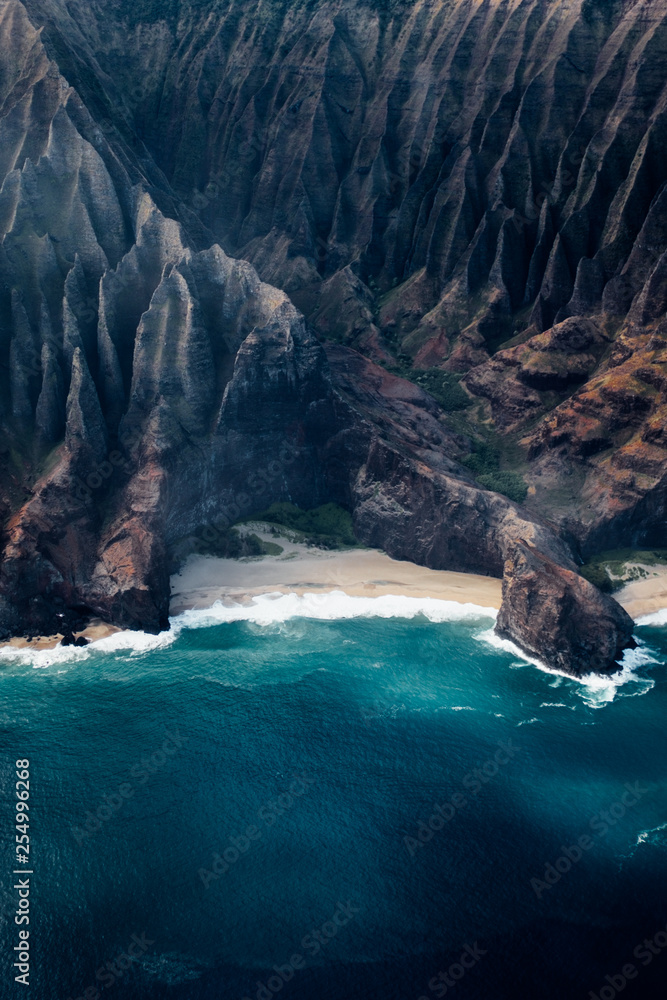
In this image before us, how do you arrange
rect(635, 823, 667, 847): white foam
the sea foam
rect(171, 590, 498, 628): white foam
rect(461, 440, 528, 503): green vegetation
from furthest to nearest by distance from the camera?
rect(461, 440, 528, 503): green vegetation < rect(171, 590, 498, 628): white foam < the sea foam < rect(635, 823, 667, 847): white foam

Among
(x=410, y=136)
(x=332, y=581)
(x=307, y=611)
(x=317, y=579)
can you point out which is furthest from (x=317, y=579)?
(x=410, y=136)

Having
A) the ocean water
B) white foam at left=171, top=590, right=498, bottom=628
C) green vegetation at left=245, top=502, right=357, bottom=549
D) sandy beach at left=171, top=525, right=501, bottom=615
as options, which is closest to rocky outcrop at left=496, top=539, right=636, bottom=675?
the ocean water

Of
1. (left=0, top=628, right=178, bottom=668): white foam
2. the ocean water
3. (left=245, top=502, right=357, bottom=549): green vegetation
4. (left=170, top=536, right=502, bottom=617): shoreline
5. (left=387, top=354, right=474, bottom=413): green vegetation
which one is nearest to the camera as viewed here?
the ocean water

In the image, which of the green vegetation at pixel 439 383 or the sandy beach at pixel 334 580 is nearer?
the sandy beach at pixel 334 580

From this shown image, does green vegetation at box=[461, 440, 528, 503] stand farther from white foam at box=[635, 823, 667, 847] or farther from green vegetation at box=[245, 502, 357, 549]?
white foam at box=[635, 823, 667, 847]

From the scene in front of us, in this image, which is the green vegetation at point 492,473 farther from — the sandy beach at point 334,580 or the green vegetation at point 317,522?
the green vegetation at point 317,522

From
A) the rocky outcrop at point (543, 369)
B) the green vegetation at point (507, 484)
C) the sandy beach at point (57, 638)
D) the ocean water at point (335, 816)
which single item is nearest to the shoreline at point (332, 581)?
the sandy beach at point (57, 638)
